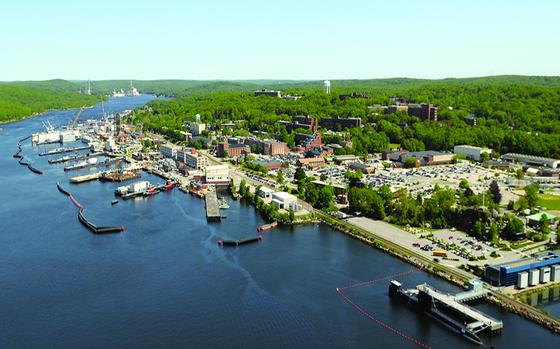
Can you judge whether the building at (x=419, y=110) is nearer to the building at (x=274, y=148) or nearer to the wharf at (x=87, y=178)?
the building at (x=274, y=148)

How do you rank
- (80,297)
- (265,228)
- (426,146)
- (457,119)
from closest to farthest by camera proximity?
(80,297) < (265,228) < (426,146) < (457,119)


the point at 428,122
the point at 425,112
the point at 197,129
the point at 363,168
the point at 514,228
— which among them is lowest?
the point at 514,228

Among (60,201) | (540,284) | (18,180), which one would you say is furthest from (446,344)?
(18,180)

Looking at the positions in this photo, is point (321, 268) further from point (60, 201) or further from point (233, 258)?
point (60, 201)

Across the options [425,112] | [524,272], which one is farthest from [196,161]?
[425,112]

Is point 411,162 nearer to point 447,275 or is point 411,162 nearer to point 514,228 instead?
point 514,228

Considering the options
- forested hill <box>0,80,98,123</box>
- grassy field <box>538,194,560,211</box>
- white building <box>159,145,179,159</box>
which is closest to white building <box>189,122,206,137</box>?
white building <box>159,145,179,159</box>

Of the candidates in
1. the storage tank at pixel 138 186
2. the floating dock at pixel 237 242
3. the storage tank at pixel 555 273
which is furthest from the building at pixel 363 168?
the storage tank at pixel 555 273
